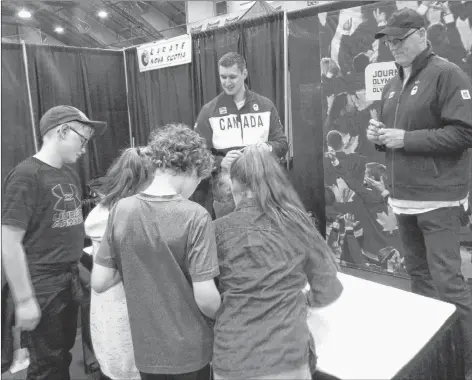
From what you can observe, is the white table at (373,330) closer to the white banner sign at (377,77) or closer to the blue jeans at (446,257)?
the blue jeans at (446,257)

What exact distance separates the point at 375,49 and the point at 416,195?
1.55 metres

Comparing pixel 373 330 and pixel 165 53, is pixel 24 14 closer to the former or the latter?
pixel 165 53

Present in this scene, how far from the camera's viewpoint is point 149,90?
16.4ft

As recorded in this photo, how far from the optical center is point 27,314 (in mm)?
1503

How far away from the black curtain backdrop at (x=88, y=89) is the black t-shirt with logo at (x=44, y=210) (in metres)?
3.24

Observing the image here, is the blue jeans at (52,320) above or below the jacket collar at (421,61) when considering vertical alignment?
below

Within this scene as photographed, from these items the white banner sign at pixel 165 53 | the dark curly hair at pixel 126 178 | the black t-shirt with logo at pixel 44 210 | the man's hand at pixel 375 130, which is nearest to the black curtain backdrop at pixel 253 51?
the white banner sign at pixel 165 53

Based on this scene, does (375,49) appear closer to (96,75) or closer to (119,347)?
(119,347)

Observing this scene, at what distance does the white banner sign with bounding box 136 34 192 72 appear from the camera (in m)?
4.43

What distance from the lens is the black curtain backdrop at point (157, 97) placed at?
15.3 ft

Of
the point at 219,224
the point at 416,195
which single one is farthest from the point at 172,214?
the point at 416,195

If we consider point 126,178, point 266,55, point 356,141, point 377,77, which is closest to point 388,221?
point 356,141

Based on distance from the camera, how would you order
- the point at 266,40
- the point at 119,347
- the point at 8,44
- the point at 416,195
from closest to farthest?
the point at 119,347 < the point at 416,195 < the point at 266,40 < the point at 8,44

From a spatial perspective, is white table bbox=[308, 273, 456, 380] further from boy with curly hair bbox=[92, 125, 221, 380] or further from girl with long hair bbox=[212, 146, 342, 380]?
boy with curly hair bbox=[92, 125, 221, 380]
